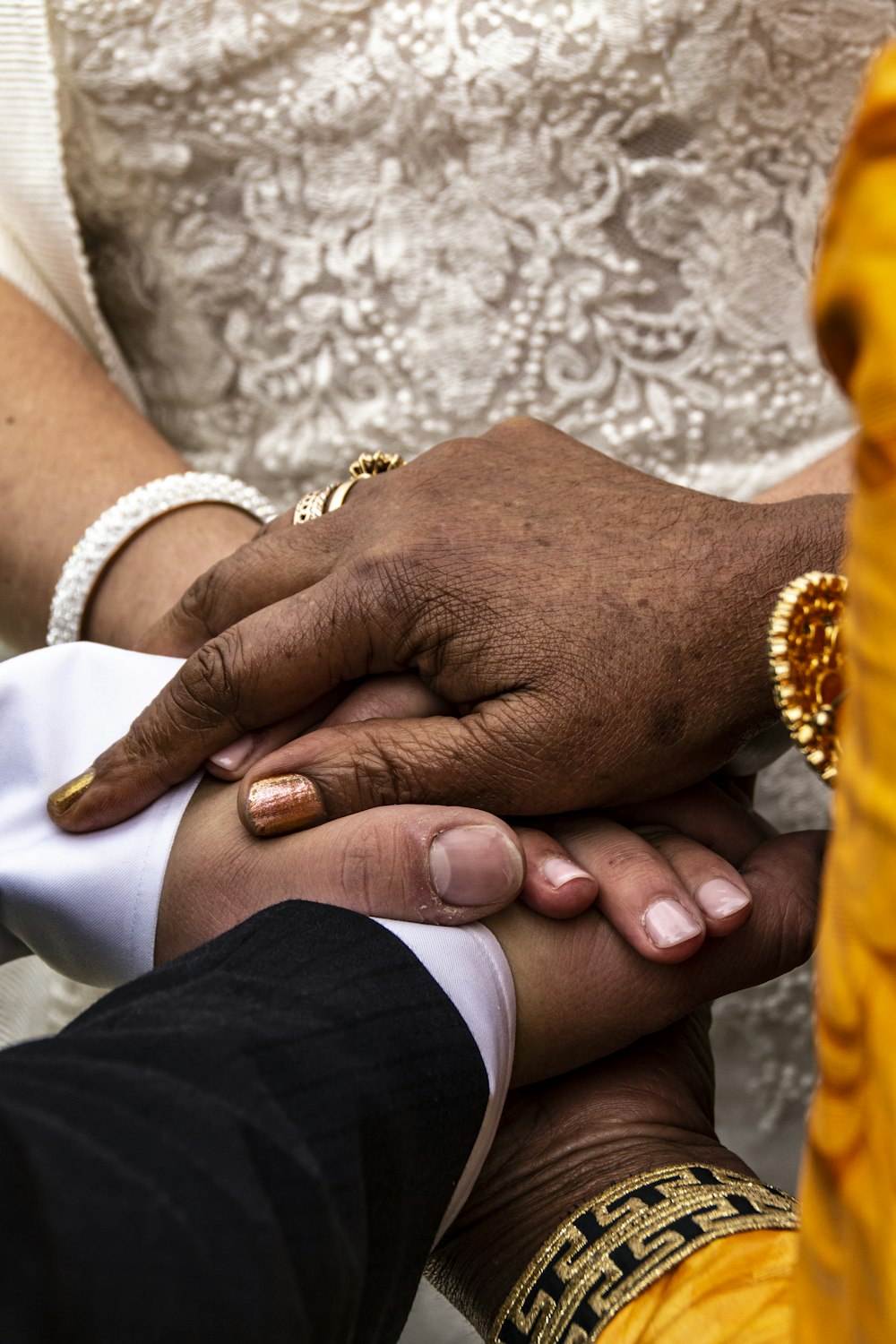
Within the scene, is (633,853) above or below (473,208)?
below

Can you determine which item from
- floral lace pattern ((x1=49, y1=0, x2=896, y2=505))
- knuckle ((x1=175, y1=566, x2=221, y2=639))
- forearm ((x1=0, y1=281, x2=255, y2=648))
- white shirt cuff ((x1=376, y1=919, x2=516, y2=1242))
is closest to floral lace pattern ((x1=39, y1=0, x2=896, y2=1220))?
floral lace pattern ((x1=49, y1=0, x2=896, y2=505))

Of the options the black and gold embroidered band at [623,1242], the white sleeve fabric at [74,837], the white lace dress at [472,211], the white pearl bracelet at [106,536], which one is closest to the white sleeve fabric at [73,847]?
the white sleeve fabric at [74,837]

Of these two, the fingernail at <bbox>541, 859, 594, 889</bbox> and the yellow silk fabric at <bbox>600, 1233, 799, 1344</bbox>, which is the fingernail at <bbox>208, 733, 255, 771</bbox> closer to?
the fingernail at <bbox>541, 859, 594, 889</bbox>

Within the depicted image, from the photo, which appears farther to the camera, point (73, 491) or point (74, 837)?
point (73, 491)

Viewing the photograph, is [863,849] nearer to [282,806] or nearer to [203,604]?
[282,806]

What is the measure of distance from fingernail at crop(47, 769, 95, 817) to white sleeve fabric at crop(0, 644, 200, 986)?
0.04 feet

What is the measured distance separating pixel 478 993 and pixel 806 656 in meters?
0.22

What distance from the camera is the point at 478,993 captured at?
1.70ft

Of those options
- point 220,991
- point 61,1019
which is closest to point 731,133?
point 220,991

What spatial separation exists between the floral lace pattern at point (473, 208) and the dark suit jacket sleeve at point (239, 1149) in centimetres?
62

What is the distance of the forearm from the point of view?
0.88 meters

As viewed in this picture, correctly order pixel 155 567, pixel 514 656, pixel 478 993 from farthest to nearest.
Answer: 1. pixel 155 567
2. pixel 514 656
3. pixel 478 993

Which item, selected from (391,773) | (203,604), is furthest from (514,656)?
(203,604)

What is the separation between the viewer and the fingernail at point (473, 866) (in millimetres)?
560
